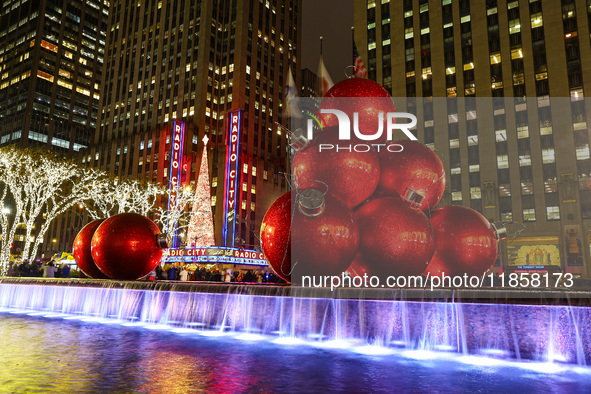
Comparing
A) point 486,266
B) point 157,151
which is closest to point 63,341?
point 486,266

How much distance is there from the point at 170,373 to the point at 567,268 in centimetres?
4788

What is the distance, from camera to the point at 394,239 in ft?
25.6

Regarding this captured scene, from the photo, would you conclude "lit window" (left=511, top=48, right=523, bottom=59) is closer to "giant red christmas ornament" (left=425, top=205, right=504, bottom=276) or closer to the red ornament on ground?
"giant red christmas ornament" (left=425, top=205, right=504, bottom=276)

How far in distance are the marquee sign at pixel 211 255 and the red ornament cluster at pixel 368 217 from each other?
122 ft

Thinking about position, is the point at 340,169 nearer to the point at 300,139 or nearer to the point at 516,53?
the point at 300,139

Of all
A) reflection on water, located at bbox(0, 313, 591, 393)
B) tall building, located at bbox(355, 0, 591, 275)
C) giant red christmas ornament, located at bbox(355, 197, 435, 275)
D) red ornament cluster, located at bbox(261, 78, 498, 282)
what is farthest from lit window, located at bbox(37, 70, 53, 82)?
giant red christmas ornament, located at bbox(355, 197, 435, 275)

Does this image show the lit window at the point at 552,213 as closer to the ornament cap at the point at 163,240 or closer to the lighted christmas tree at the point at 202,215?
the lighted christmas tree at the point at 202,215

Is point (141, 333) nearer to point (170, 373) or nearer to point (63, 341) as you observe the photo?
point (63, 341)

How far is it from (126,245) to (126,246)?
0.10ft

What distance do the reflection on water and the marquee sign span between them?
3679 cm

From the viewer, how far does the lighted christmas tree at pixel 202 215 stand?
133 ft

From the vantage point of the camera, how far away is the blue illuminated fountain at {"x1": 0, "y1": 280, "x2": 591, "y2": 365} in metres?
7.05

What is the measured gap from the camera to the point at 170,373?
6176 mm

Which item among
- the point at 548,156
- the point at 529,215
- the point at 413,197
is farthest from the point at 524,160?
the point at 413,197
